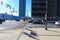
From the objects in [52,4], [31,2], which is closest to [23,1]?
[31,2]

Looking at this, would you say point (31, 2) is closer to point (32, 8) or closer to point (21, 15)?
point (32, 8)

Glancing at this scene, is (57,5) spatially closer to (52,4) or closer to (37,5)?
(52,4)

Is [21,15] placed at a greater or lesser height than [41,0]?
lesser

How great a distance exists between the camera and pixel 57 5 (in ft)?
351

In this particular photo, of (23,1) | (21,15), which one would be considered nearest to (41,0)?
(23,1)

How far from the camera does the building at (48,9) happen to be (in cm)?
10631

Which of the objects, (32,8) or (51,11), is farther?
(32,8)

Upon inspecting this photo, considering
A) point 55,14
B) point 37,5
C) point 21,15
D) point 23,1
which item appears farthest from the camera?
point 21,15

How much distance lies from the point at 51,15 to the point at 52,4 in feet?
22.8

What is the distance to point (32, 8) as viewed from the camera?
378 feet

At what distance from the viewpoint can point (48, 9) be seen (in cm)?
10831

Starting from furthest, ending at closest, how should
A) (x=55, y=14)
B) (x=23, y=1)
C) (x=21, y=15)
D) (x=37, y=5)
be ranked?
(x=21, y=15) → (x=23, y=1) → (x=37, y=5) → (x=55, y=14)

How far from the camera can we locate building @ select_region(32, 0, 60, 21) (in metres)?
106

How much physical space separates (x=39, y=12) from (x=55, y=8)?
11.2m
